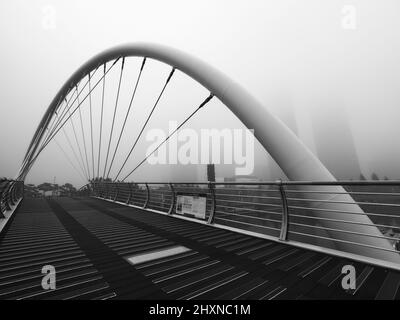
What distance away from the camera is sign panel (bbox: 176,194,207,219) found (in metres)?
6.25

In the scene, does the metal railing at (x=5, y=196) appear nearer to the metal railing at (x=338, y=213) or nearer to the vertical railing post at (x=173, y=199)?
the vertical railing post at (x=173, y=199)

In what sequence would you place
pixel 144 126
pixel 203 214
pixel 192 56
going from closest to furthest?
1. pixel 203 214
2. pixel 192 56
3. pixel 144 126

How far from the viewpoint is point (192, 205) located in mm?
6676

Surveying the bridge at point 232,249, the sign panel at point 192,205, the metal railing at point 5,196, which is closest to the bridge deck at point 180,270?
the bridge at point 232,249

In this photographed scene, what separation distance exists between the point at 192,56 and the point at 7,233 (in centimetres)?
729

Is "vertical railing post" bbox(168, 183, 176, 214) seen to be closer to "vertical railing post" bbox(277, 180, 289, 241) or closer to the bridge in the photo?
the bridge

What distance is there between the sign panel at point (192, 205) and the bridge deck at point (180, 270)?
1328 mm

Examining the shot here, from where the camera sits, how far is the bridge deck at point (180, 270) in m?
2.41

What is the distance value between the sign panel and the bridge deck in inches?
52.3

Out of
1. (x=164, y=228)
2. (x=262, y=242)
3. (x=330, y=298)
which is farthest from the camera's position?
(x=164, y=228)

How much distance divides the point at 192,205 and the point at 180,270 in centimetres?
366

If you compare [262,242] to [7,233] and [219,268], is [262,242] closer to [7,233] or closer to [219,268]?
[219,268]
